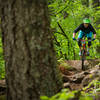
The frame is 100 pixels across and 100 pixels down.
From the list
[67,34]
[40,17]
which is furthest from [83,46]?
[40,17]

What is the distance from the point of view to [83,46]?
23.7 feet

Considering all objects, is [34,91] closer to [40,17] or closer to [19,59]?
[19,59]

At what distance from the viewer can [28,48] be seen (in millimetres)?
2090

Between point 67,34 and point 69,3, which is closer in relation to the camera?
point 69,3

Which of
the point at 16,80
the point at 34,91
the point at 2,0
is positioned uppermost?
the point at 2,0

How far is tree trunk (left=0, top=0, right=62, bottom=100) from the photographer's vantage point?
208cm

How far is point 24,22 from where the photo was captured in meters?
2.07

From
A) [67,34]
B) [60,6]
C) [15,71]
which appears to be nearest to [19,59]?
[15,71]

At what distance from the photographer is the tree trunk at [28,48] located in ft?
6.82

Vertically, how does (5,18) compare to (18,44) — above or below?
above

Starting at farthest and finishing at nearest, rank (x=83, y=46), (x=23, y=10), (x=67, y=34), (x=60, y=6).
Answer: (x=67, y=34) → (x=83, y=46) → (x=60, y=6) → (x=23, y=10)

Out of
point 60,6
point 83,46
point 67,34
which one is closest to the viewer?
point 60,6

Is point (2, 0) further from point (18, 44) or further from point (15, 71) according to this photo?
point (15, 71)

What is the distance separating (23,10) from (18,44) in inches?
18.9
